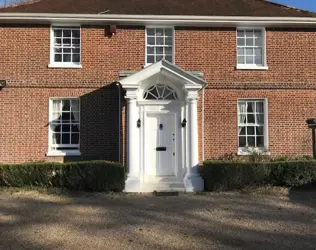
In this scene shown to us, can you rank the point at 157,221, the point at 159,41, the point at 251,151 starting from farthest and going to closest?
the point at 159,41
the point at 251,151
the point at 157,221

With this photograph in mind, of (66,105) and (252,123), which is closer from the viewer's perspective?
(66,105)

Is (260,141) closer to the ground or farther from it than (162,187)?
farther from it

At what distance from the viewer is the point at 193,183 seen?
12898mm

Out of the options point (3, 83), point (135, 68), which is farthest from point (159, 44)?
point (3, 83)

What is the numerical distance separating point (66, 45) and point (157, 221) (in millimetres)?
8186

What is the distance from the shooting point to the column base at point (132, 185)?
501 inches

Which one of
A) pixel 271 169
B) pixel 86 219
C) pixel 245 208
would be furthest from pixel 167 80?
pixel 86 219

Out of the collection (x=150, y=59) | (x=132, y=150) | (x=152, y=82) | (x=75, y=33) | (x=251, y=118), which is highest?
(x=75, y=33)

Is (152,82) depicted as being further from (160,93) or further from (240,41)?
(240,41)

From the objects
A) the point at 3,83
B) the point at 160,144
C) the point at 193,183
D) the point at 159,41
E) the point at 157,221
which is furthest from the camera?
the point at 159,41

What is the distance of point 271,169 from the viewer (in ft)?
40.8

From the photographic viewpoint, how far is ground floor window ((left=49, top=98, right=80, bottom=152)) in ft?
47.4

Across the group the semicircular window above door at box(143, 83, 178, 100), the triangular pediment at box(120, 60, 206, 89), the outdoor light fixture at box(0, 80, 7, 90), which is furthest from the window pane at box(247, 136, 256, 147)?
the outdoor light fixture at box(0, 80, 7, 90)

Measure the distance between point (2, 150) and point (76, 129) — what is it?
95.5 inches
